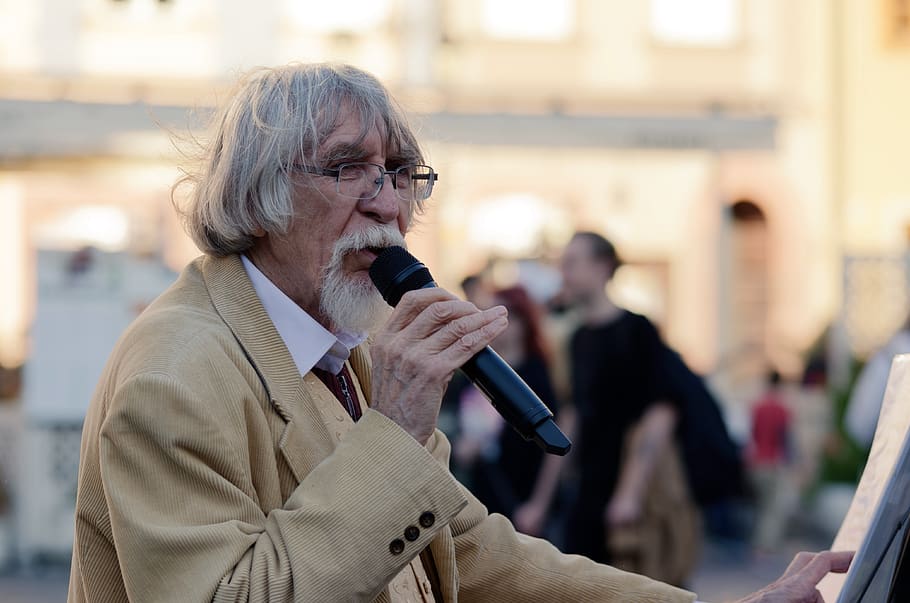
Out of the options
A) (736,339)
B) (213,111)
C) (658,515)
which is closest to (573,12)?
(736,339)

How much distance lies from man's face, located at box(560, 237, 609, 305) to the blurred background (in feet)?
12.0

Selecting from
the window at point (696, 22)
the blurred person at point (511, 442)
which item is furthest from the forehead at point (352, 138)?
the window at point (696, 22)

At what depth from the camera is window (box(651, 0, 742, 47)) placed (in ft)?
58.8

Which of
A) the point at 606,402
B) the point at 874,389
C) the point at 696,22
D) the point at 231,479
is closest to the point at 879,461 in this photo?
the point at 231,479

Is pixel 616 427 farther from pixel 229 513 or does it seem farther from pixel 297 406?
pixel 229 513

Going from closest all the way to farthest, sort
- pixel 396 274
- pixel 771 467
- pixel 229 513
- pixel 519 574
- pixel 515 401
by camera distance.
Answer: pixel 229 513 → pixel 515 401 → pixel 396 274 → pixel 519 574 → pixel 771 467

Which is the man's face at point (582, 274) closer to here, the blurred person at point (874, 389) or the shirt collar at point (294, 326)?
the blurred person at point (874, 389)

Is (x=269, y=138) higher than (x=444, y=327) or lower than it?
higher

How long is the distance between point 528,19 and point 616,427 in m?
12.3

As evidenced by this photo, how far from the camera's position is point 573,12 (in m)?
17.6

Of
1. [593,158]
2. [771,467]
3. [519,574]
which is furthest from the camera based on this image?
[593,158]

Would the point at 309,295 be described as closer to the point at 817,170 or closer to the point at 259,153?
the point at 259,153

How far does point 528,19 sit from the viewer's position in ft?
57.0

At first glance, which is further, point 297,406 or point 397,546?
point 297,406
